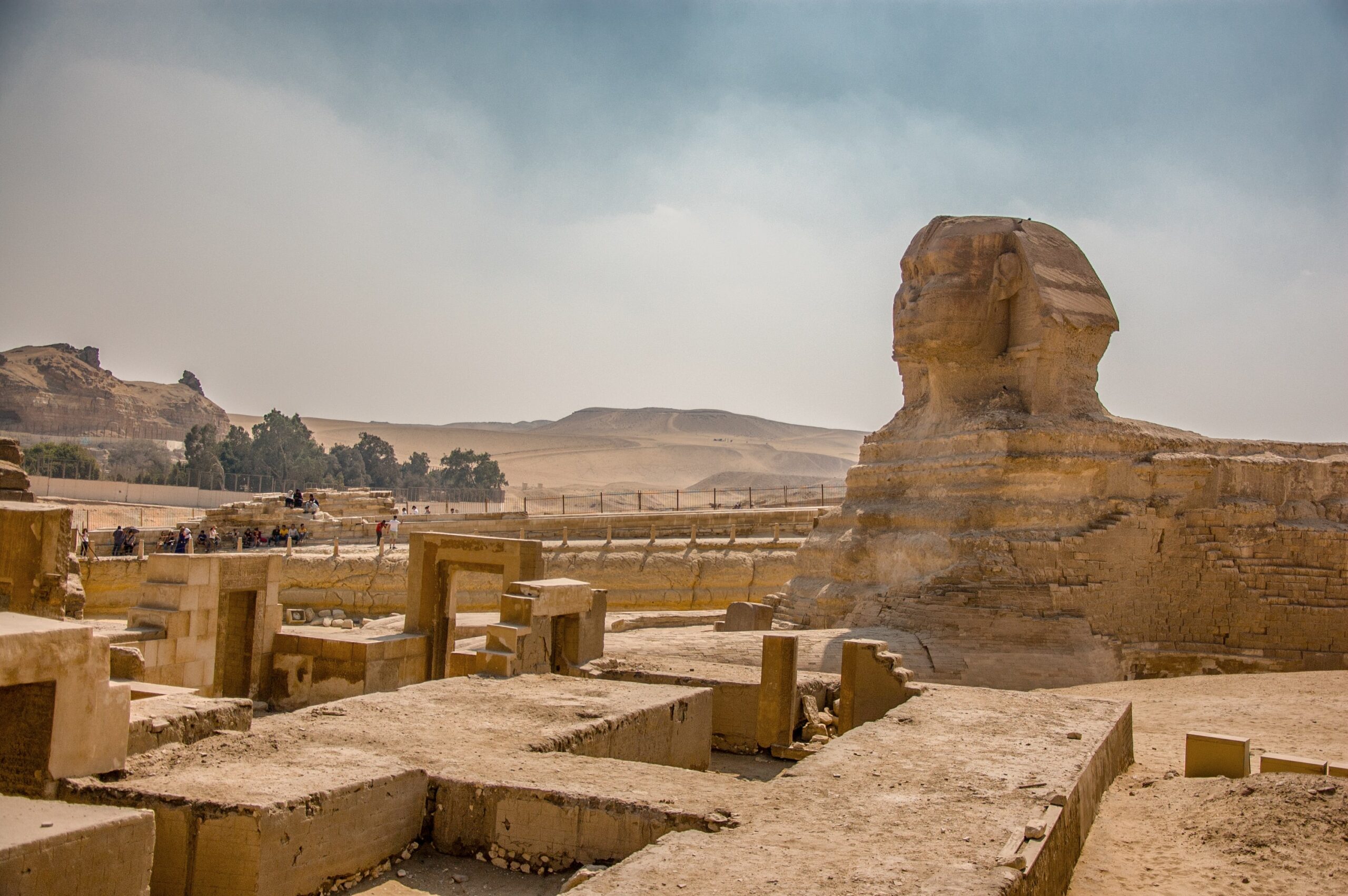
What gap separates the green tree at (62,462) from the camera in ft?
110

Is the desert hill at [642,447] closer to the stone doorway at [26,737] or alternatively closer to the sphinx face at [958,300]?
the sphinx face at [958,300]

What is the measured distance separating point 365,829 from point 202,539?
61.9ft

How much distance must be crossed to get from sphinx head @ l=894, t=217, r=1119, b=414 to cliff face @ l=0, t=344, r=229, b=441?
52798mm

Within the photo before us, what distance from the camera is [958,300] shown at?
12.6m

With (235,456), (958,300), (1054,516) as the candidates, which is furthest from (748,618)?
(235,456)

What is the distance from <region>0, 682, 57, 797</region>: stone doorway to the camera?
4461 millimetres

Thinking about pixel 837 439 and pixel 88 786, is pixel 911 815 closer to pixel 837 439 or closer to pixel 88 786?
pixel 88 786

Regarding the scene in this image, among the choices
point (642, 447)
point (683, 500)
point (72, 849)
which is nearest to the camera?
point (72, 849)

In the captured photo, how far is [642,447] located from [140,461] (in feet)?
159

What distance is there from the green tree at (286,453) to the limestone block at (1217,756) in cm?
3693

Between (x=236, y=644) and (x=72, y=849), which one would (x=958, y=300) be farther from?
(x=72, y=849)

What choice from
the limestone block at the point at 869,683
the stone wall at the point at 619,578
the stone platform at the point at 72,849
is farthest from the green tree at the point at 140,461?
the stone platform at the point at 72,849

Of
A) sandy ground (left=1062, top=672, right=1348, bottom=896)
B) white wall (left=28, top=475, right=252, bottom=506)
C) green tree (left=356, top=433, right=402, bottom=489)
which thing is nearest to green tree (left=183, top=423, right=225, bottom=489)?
→ white wall (left=28, top=475, right=252, bottom=506)

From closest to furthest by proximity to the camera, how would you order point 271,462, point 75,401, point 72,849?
point 72,849 < point 271,462 < point 75,401
